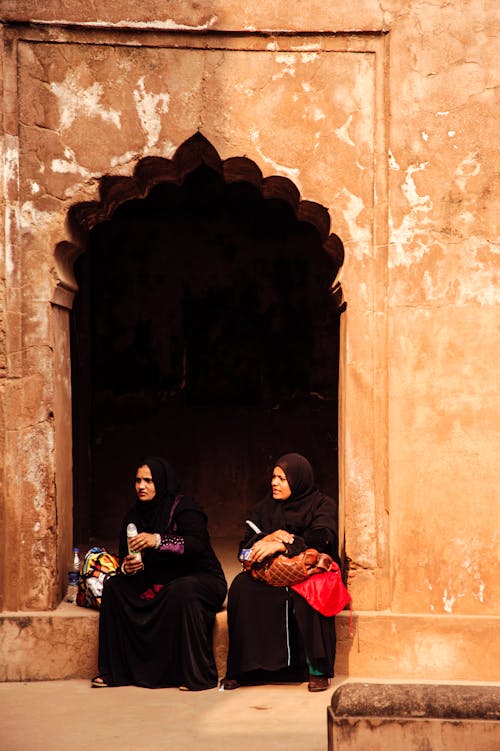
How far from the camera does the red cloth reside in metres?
5.98

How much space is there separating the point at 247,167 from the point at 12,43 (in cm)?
151

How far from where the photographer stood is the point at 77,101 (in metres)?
6.23

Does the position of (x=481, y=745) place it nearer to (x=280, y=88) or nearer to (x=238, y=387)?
(x=280, y=88)

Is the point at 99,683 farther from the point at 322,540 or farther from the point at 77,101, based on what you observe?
the point at 77,101

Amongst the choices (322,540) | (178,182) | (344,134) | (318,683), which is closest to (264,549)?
(322,540)

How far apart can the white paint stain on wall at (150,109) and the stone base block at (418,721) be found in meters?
3.42

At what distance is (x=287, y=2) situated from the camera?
20.5ft

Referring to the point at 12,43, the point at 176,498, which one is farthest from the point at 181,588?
the point at 12,43

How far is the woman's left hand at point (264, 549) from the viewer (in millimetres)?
6074

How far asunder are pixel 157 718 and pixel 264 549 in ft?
3.75

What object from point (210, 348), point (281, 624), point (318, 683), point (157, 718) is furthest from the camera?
point (210, 348)

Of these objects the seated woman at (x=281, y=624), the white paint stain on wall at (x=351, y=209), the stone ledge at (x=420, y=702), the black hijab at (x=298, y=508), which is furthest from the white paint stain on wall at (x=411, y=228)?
the stone ledge at (x=420, y=702)

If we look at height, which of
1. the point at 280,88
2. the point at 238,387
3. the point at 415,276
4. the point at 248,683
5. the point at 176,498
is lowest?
the point at 248,683

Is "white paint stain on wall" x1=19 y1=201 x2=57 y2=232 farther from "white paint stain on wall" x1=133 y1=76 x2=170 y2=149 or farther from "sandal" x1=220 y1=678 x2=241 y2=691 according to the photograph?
"sandal" x1=220 y1=678 x2=241 y2=691
